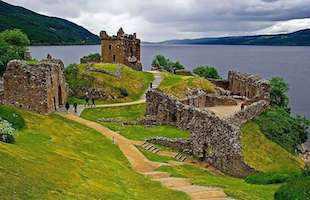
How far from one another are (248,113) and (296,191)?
141 ft

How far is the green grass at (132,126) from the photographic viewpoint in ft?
206

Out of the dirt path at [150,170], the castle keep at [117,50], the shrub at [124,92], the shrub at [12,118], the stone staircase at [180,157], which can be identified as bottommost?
the stone staircase at [180,157]

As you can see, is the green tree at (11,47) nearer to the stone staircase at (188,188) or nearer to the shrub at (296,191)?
the stone staircase at (188,188)

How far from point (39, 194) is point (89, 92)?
6196 cm

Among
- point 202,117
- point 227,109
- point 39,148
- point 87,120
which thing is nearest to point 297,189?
point 39,148

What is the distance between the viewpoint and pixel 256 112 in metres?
77.4

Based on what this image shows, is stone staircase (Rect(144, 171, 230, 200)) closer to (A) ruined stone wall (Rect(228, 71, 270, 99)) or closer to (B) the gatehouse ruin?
(B) the gatehouse ruin

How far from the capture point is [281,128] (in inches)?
2982

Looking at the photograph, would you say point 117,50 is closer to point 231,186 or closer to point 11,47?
point 11,47

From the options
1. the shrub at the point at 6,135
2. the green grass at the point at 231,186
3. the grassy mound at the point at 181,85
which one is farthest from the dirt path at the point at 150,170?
the grassy mound at the point at 181,85

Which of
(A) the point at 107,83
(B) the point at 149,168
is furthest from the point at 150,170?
(A) the point at 107,83

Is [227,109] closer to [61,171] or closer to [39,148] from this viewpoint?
[39,148]

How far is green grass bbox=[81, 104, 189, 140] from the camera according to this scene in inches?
2470

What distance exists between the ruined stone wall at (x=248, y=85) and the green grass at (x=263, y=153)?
16408mm
